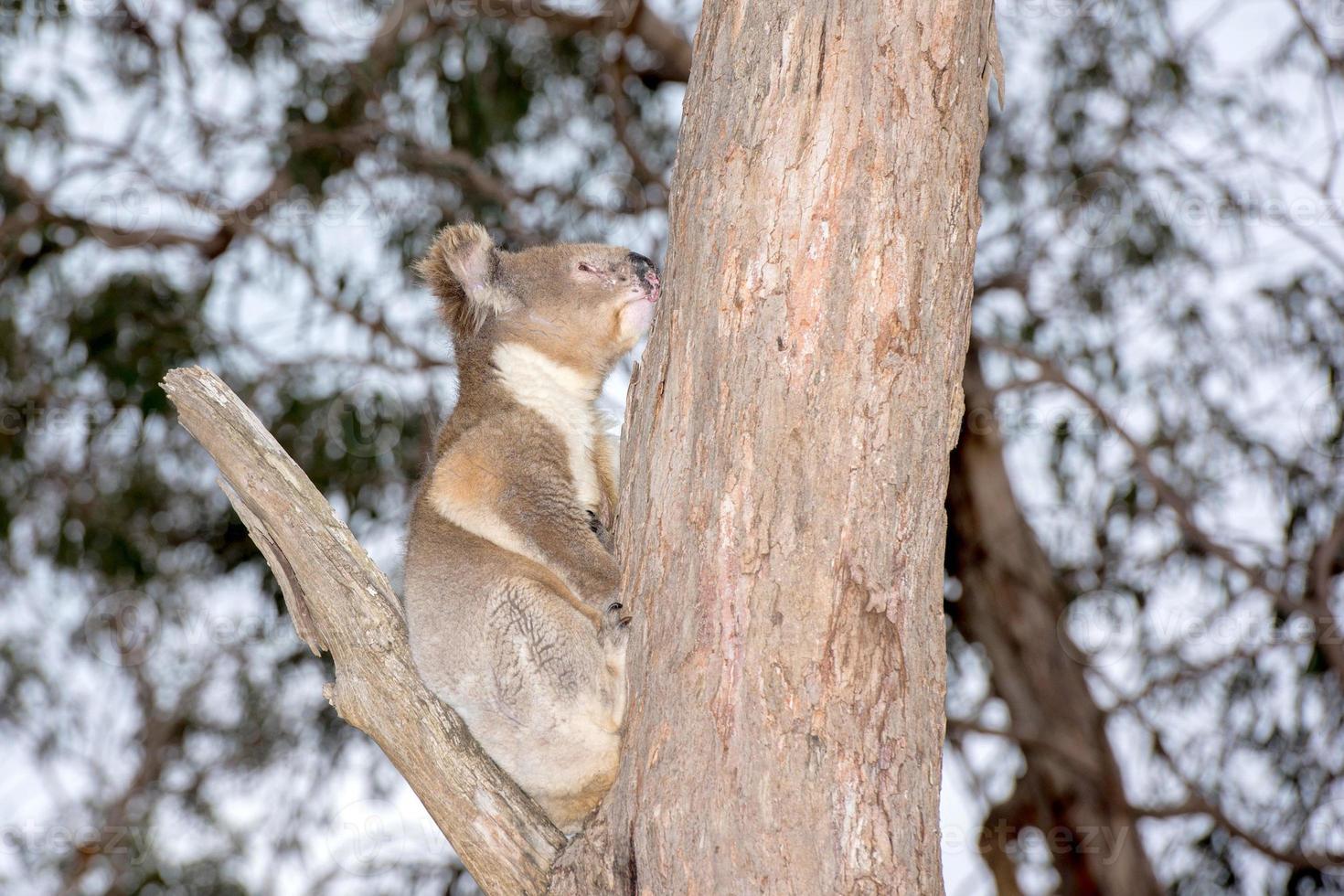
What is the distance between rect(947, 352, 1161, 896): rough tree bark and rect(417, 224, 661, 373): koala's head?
256 centimetres

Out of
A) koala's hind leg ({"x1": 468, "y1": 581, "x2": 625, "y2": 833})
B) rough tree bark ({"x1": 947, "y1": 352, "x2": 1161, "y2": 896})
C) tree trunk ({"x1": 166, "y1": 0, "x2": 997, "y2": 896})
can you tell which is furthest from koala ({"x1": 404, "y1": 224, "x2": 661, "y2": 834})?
rough tree bark ({"x1": 947, "y1": 352, "x2": 1161, "y2": 896})

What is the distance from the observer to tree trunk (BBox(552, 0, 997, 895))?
1.96 meters

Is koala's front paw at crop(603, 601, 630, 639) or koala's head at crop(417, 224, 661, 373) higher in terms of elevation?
koala's head at crop(417, 224, 661, 373)

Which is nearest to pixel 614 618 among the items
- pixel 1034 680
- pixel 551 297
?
pixel 551 297

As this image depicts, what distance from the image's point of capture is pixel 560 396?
2809 mm

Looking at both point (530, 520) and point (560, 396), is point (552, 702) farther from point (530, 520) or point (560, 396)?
point (560, 396)

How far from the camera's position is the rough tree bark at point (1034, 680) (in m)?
5.23

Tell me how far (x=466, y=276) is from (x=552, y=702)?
0.95m

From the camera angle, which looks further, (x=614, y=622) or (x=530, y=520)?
(x=530, y=520)

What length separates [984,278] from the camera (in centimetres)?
591

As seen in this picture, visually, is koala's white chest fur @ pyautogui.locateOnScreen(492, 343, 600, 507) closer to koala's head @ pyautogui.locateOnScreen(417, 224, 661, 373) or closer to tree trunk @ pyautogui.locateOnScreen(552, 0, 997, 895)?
koala's head @ pyautogui.locateOnScreen(417, 224, 661, 373)

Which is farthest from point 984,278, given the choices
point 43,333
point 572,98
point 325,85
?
point 43,333

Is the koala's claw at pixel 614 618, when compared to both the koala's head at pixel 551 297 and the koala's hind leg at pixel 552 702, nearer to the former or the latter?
the koala's hind leg at pixel 552 702

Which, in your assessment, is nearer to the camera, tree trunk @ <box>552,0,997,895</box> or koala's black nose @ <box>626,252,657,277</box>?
tree trunk @ <box>552,0,997,895</box>
